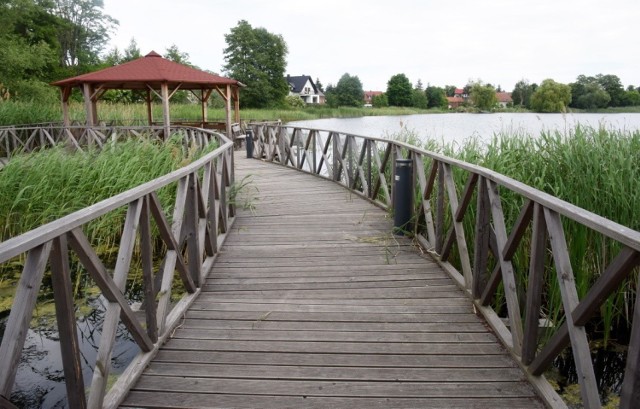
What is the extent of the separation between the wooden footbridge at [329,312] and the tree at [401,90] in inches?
3132

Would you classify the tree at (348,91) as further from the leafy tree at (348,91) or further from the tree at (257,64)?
the tree at (257,64)

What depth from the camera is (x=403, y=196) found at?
525 cm

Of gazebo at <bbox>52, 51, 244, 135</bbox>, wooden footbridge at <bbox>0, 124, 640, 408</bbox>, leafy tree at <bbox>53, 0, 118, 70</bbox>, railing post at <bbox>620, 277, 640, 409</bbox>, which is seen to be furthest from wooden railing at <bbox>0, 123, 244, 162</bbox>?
leafy tree at <bbox>53, 0, 118, 70</bbox>

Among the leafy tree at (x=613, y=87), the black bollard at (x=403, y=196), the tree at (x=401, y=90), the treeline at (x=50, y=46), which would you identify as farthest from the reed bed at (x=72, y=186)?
the tree at (x=401, y=90)

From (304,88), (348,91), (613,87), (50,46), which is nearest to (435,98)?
(348,91)

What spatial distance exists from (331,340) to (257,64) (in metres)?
53.7

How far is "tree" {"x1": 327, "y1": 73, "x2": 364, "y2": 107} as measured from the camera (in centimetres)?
7344

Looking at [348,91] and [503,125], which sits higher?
[348,91]

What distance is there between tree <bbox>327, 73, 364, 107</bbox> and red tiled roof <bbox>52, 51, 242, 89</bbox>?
193 ft

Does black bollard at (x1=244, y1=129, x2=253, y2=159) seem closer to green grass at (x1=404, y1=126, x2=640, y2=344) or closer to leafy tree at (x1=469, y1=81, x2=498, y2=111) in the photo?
green grass at (x1=404, y1=126, x2=640, y2=344)

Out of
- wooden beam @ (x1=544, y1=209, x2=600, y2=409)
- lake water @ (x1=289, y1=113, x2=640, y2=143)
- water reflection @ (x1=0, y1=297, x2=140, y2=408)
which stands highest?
lake water @ (x1=289, y1=113, x2=640, y2=143)

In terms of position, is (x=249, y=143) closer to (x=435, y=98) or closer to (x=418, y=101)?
(x=418, y=101)

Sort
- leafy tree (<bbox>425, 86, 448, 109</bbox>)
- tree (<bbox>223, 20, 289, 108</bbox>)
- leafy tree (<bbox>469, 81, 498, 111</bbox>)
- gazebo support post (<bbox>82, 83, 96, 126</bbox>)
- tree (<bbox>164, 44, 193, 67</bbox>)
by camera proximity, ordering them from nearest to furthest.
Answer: gazebo support post (<bbox>82, 83, 96, 126</bbox>) < tree (<bbox>164, 44, 193, 67</bbox>) < tree (<bbox>223, 20, 289, 108</bbox>) < leafy tree (<bbox>469, 81, 498, 111</bbox>) < leafy tree (<bbox>425, 86, 448, 109</bbox>)

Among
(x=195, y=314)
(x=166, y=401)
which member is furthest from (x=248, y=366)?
(x=195, y=314)
